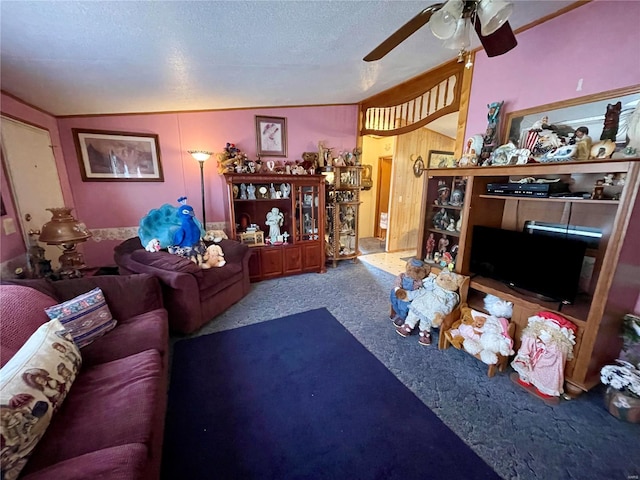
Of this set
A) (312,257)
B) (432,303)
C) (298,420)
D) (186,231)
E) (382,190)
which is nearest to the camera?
(298,420)

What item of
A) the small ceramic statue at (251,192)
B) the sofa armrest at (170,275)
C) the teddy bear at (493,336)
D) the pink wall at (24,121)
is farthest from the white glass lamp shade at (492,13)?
the pink wall at (24,121)

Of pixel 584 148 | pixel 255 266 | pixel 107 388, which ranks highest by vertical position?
pixel 584 148

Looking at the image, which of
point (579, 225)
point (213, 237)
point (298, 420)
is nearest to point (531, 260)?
point (579, 225)

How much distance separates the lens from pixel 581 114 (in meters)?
1.78

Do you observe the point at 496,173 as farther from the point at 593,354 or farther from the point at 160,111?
the point at 160,111

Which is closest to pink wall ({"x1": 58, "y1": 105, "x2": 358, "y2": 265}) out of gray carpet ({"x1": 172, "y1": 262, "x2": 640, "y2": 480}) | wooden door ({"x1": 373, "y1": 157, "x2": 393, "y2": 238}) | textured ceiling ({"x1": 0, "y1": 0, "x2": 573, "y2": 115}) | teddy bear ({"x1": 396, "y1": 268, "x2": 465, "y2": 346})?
textured ceiling ({"x1": 0, "y1": 0, "x2": 573, "y2": 115})

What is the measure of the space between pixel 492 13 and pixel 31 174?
3730mm

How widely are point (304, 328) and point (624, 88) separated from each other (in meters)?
2.83

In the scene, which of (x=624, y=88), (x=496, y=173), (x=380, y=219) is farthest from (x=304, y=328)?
(x=380, y=219)

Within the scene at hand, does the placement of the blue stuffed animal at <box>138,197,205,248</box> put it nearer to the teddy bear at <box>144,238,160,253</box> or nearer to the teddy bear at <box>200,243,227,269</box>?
the teddy bear at <box>144,238,160,253</box>

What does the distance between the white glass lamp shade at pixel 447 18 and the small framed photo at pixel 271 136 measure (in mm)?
2850

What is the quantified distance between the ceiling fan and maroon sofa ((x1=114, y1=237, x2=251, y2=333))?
231cm

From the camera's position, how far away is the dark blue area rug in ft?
4.27

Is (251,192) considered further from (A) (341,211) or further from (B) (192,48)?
(B) (192,48)
